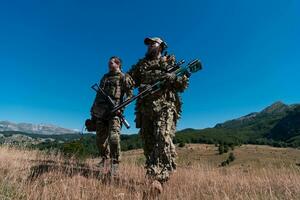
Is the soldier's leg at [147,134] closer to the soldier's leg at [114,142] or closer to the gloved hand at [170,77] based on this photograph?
the soldier's leg at [114,142]

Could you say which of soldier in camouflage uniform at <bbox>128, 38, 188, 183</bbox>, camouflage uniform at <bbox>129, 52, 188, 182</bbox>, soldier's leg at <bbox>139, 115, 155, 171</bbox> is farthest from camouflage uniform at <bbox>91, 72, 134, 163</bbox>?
soldier's leg at <bbox>139, 115, 155, 171</bbox>

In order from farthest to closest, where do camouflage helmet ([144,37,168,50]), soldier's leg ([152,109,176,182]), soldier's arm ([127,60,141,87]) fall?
soldier's arm ([127,60,141,87]) → camouflage helmet ([144,37,168,50]) → soldier's leg ([152,109,176,182])

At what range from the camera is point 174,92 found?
7.22 m

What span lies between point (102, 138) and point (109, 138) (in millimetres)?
557

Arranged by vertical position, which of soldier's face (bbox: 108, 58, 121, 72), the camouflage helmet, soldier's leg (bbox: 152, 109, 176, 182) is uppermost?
the camouflage helmet

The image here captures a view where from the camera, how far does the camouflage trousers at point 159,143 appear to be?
6.34m

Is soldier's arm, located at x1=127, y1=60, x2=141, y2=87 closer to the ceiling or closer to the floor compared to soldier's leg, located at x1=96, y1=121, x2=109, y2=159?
closer to the ceiling

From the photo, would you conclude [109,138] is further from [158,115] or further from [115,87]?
[158,115]

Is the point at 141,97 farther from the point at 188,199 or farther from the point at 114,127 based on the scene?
the point at 188,199

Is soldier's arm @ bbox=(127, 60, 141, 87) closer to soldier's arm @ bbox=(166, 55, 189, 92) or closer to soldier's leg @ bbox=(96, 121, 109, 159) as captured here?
soldier's arm @ bbox=(166, 55, 189, 92)

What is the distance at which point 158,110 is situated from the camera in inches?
270

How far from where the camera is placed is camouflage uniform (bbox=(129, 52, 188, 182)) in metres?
6.49

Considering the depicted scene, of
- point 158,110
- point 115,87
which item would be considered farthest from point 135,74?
point 158,110

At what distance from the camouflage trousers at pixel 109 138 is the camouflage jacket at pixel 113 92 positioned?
1.04ft
